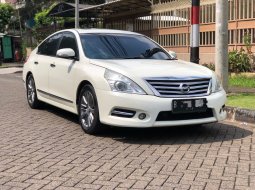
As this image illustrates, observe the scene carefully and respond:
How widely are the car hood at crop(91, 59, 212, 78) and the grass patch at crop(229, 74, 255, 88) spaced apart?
19.1ft

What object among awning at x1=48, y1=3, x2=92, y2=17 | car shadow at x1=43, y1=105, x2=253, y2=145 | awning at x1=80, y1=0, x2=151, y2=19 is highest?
awning at x1=48, y1=3, x2=92, y2=17

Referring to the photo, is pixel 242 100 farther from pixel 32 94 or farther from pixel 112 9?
pixel 112 9

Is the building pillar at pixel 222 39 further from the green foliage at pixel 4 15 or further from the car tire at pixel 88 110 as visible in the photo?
the green foliage at pixel 4 15

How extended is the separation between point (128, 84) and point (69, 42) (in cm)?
209

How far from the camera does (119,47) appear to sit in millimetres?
7105

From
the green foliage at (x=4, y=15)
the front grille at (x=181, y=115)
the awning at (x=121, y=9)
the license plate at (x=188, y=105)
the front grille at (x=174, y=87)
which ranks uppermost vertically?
the green foliage at (x=4, y=15)

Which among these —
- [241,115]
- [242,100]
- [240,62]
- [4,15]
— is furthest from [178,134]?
[4,15]

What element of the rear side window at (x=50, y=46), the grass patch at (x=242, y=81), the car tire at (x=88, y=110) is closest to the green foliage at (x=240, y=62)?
the grass patch at (x=242, y=81)

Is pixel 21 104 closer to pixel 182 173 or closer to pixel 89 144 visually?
pixel 89 144

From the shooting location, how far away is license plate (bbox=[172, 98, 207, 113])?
5809mm

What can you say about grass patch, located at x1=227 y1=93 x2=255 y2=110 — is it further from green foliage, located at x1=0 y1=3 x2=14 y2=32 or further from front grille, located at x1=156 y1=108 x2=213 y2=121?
green foliage, located at x1=0 y1=3 x2=14 y2=32

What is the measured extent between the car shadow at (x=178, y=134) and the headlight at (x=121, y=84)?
726 mm

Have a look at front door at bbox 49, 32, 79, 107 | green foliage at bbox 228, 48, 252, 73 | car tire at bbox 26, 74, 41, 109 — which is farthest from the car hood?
green foliage at bbox 228, 48, 252, 73

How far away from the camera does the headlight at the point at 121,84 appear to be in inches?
229
